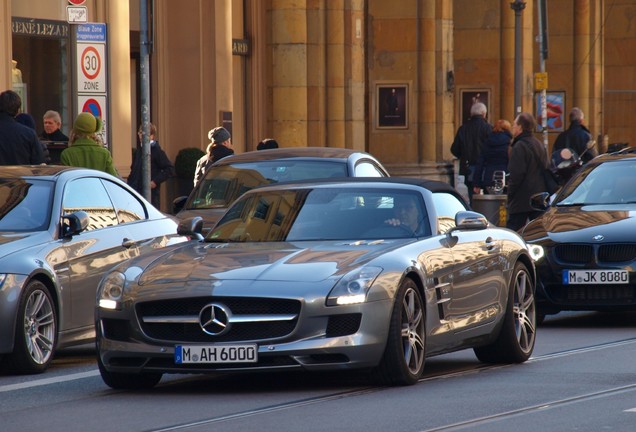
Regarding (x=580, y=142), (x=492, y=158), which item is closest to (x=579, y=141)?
(x=580, y=142)

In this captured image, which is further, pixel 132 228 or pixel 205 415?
pixel 132 228

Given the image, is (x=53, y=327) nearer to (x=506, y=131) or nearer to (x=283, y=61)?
(x=506, y=131)

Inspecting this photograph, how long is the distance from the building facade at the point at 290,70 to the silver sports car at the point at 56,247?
459 centimetres

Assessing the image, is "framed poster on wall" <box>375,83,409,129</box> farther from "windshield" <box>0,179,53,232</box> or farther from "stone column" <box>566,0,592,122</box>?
"windshield" <box>0,179,53,232</box>

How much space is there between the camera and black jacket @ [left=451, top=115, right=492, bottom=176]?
2838 cm

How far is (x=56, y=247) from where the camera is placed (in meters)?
11.9

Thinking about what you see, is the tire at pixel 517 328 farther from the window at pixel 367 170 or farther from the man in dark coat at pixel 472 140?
the man in dark coat at pixel 472 140

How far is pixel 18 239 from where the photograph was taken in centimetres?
1173

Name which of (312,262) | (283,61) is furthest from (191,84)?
(312,262)

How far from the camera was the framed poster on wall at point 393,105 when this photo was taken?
1379 inches

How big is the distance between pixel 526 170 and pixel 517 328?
809 cm

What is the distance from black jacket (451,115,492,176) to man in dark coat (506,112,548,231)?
8.14 metres

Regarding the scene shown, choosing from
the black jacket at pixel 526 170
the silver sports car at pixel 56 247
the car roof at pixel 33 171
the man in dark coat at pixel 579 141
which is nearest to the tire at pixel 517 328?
the silver sports car at pixel 56 247

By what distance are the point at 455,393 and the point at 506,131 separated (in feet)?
54.2
